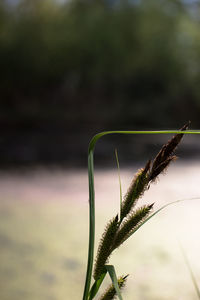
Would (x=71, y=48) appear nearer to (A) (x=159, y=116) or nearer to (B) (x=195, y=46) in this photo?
(A) (x=159, y=116)

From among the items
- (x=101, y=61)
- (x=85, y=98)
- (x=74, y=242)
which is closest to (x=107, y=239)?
(x=74, y=242)

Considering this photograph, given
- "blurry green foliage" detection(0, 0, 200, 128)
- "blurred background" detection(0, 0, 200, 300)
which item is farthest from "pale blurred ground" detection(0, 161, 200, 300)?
"blurry green foliage" detection(0, 0, 200, 128)

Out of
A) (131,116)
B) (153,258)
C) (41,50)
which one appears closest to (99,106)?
(131,116)

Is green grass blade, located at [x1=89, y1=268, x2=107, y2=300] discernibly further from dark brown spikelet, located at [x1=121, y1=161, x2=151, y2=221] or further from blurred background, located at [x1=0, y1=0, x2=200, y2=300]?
blurred background, located at [x1=0, y1=0, x2=200, y2=300]

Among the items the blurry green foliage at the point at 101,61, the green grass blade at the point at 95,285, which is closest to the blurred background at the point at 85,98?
the blurry green foliage at the point at 101,61

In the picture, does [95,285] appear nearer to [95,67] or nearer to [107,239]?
[107,239]

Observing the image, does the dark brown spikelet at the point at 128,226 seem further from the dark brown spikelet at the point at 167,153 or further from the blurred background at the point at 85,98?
the blurred background at the point at 85,98
